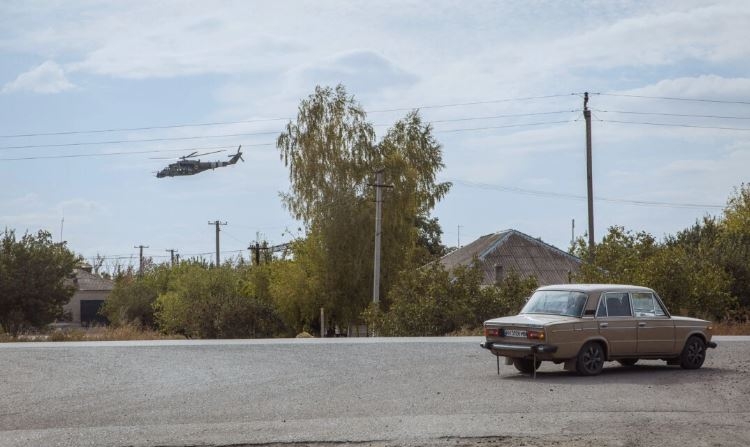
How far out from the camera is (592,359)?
734 inches

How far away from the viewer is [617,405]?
14.7m

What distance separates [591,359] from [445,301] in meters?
19.9

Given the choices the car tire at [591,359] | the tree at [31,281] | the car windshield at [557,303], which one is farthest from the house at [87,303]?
the car tire at [591,359]

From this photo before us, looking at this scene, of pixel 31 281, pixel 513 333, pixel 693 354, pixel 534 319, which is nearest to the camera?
pixel 513 333

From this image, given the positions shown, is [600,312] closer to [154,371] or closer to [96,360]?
[154,371]

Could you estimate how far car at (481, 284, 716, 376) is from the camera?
1814cm

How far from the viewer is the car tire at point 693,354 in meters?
19.8

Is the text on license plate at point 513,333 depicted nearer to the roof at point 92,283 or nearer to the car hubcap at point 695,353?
the car hubcap at point 695,353

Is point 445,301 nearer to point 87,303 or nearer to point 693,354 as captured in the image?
point 693,354

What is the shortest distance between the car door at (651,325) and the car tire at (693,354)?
0.36 metres

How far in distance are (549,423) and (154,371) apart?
31.4 ft

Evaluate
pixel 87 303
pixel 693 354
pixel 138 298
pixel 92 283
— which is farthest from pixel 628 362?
pixel 92 283

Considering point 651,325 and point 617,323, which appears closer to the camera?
point 617,323

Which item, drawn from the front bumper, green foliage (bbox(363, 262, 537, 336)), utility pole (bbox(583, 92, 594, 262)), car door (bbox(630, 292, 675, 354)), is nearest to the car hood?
the front bumper
